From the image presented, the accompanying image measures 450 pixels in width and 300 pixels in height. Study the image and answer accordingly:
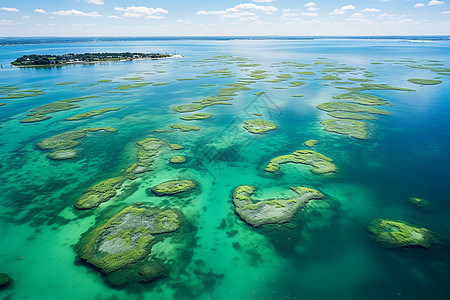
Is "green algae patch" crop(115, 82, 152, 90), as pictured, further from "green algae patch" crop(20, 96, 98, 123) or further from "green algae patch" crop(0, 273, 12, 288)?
"green algae patch" crop(0, 273, 12, 288)

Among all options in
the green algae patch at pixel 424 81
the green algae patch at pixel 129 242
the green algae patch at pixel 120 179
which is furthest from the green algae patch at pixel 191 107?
the green algae patch at pixel 424 81

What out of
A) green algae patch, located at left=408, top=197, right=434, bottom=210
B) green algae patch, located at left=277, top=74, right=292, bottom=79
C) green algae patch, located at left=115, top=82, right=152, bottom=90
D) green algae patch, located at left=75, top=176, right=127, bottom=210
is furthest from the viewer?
green algae patch, located at left=277, top=74, right=292, bottom=79

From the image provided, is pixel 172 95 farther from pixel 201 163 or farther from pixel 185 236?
pixel 185 236

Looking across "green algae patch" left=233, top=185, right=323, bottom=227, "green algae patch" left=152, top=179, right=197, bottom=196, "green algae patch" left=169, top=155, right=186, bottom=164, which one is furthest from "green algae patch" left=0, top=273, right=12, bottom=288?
"green algae patch" left=169, top=155, right=186, bottom=164

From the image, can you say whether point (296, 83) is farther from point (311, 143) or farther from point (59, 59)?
point (59, 59)

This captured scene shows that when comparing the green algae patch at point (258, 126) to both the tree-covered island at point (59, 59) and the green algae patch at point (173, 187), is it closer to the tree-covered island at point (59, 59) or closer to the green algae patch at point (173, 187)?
the green algae patch at point (173, 187)

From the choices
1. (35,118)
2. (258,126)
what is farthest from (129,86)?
(258,126)
